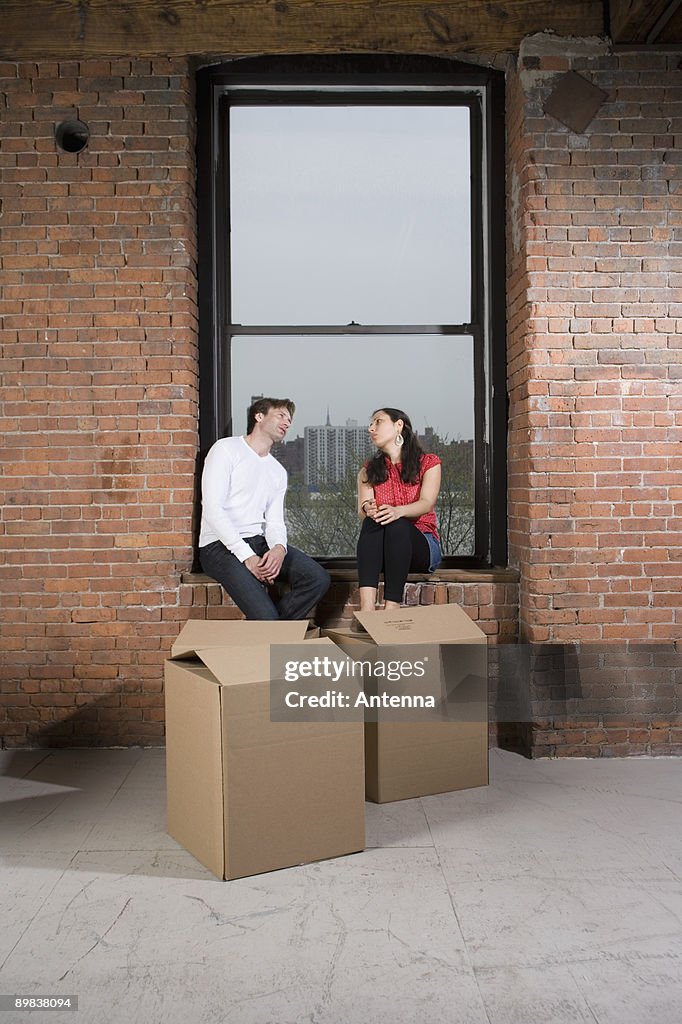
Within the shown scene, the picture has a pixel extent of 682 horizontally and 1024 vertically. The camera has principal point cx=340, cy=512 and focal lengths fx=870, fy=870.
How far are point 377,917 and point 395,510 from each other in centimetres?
176

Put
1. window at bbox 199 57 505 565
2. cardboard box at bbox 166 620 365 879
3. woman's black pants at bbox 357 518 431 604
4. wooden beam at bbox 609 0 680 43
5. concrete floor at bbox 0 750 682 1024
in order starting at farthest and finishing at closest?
window at bbox 199 57 505 565, woman's black pants at bbox 357 518 431 604, wooden beam at bbox 609 0 680 43, cardboard box at bbox 166 620 365 879, concrete floor at bbox 0 750 682 1024

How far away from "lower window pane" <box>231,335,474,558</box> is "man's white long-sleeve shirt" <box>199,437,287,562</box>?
34cm

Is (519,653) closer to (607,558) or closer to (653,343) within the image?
(607,558)

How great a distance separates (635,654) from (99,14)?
11.5 feet

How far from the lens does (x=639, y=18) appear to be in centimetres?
338

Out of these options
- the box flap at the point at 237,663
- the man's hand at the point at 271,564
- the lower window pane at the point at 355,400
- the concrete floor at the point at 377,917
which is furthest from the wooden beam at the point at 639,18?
the concrete floor at the point at 377,917

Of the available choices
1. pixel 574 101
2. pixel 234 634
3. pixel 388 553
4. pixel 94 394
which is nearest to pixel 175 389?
pixel 94 394

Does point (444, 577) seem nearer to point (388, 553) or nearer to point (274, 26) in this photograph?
point (388, 553)

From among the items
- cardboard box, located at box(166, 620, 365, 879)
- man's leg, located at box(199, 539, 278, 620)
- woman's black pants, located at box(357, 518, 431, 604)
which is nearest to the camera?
cardboard box, located at box(166, 620, 365, 879)

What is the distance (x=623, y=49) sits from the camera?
11.8ft

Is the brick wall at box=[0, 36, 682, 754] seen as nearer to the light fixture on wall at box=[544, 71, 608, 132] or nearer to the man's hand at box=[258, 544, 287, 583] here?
the light fixture on wall at box=[544, 71, 608, 132]

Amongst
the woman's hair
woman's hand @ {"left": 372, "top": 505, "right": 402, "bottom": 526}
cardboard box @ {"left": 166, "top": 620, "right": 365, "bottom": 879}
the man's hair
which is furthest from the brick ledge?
cardboard box @ {"left": 166, "top": 620, "right": 365, "bottom": 879}

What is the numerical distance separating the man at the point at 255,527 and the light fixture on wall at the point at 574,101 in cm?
164

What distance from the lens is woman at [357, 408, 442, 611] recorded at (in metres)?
3.59
